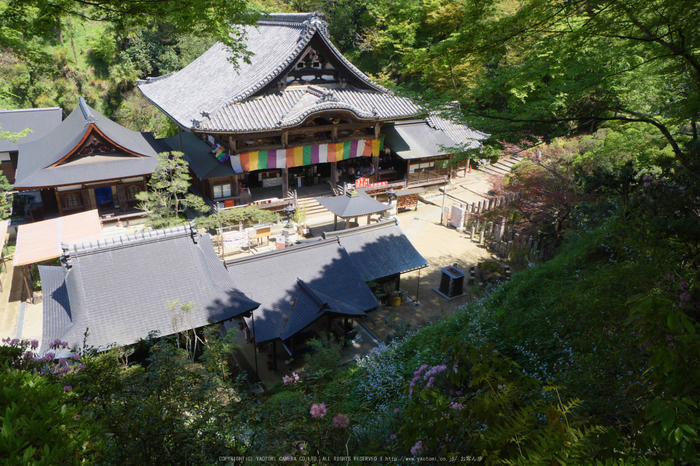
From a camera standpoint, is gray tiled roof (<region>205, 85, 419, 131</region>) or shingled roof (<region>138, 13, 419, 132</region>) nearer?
gray tiled roof (<region>205, 85, 419, 131</region>)

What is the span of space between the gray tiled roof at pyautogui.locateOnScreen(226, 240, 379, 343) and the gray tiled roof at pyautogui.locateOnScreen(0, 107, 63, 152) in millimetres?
19436

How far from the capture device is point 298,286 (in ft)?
37.0

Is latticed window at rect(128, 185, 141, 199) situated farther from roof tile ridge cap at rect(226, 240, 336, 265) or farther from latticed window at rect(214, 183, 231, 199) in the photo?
roof tile ridge cap at rect(226, 240, 336, 265)

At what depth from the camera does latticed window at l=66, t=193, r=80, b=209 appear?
1868 centimetres

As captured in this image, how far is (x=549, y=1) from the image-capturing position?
6.86m

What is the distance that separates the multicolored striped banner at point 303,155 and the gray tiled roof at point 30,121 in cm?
1308

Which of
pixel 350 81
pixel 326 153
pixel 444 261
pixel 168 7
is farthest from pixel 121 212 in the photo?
pixel 168 7

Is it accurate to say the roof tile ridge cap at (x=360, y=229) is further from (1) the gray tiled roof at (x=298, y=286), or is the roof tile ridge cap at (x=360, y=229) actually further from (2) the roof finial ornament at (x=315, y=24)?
(2) the roof finial ornament at (x=315, y=24)

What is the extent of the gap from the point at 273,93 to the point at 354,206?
7.36 meters

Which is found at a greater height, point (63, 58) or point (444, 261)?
point (63, 58)

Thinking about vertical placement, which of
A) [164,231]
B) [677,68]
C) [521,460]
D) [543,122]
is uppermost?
[677,68]

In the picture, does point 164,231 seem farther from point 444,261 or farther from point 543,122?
point 444,261

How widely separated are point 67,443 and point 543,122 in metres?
7.66

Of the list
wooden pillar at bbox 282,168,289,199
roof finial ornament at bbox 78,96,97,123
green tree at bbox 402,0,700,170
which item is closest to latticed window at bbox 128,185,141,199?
roof finial ornament at bbox 78,96,97,123
